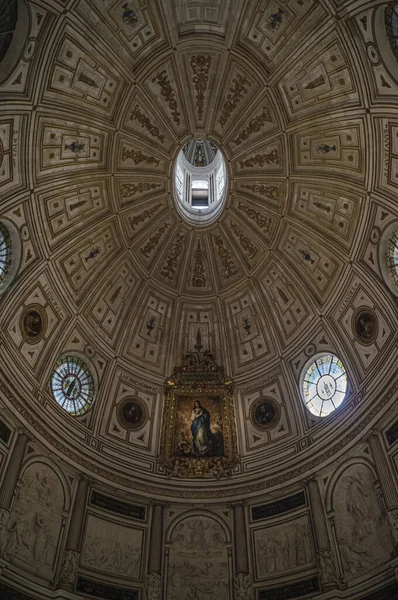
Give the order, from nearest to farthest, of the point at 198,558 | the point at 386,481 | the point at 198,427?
the point at 386,481 → the point at 198,558 → the point at 198,427

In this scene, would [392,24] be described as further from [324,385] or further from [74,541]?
[74,541]

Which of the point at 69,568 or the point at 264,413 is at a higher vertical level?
the point at 264,413

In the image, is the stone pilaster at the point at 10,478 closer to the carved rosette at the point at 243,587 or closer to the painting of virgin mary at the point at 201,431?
the painting of virgin mary at the point at 201,431

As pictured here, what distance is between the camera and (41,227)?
25.0m

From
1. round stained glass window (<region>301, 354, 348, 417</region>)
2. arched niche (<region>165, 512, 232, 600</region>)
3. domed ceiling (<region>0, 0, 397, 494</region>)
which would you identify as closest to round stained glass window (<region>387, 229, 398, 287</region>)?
domed ceiling (<region>0, 0, 397, 494</region>)

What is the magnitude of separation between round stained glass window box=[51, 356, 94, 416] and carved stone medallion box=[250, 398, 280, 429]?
25.7 ft

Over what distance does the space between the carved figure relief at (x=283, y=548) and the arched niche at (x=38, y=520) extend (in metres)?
7.87

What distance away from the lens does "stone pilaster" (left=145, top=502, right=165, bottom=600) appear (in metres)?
22.0

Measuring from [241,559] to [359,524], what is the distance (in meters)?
4.97

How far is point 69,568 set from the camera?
2088 centimetres

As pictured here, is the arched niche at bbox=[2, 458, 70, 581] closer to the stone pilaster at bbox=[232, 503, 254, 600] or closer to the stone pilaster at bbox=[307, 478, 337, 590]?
the stone pilaster at bbox=[232, 503, 254, 600]

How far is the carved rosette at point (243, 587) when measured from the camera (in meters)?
21.8

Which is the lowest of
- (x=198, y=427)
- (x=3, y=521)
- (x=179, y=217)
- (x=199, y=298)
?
(x=3, y=521)

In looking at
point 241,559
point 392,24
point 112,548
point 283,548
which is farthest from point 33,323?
point 392,24
